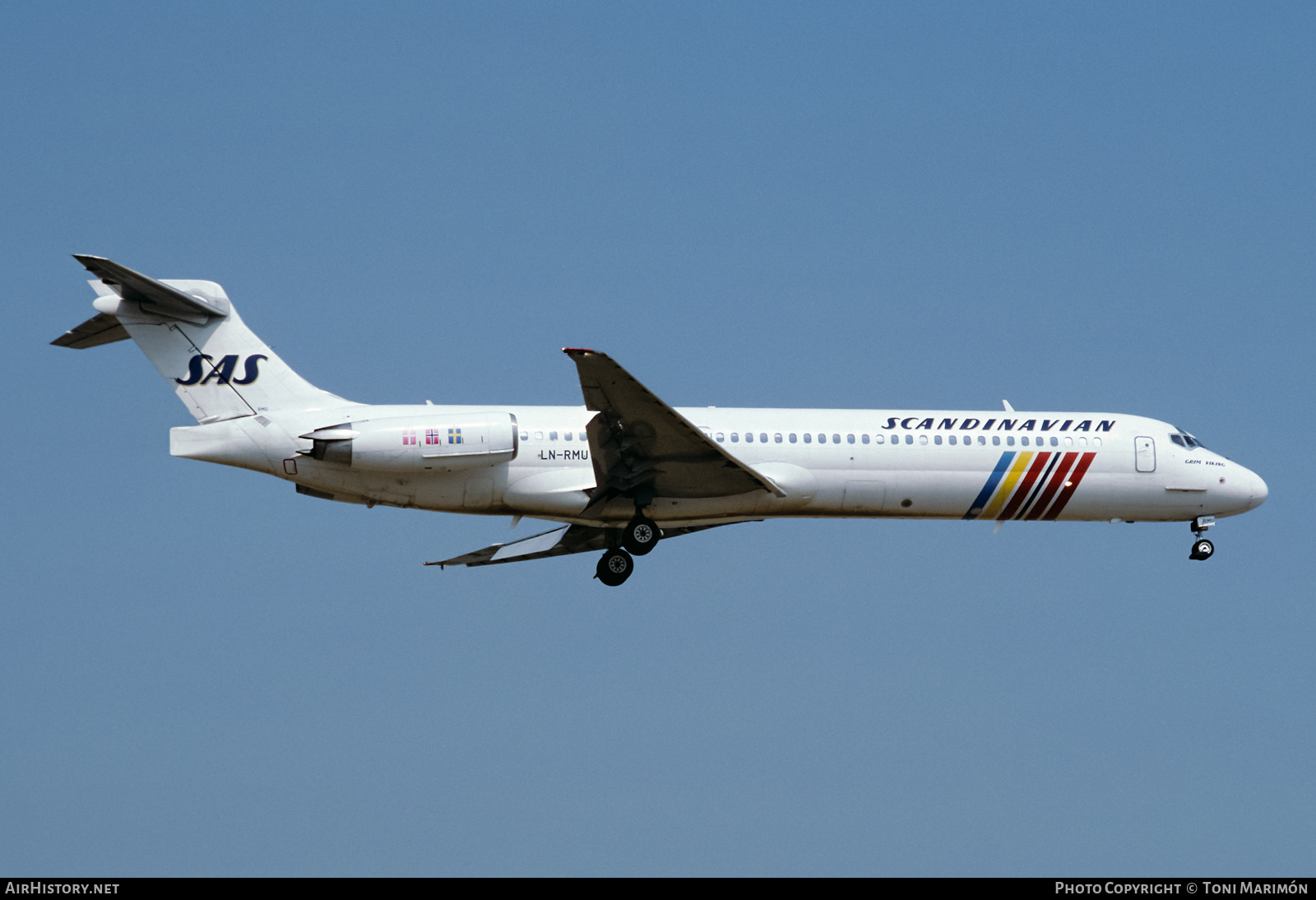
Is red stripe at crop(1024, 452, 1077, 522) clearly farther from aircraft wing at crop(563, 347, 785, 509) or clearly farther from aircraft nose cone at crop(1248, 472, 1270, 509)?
aircraft wing at crop(563, 347, 785, 509)

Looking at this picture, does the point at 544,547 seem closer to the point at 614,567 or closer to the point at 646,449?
the point at 614,567

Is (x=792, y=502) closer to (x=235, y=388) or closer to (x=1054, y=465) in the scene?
(x=1054, y=465)

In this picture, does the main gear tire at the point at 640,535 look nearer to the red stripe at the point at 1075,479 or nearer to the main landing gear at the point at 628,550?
the main landing gear at the point at 628,550

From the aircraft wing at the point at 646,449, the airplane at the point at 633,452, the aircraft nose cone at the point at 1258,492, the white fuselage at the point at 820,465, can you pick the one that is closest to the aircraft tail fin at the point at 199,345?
the airplane at the point at 633,452

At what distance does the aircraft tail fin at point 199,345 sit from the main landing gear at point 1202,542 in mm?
15794

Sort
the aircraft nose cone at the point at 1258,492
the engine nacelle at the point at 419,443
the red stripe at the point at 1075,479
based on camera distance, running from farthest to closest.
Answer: the aircraft nose cone at the point at 1258,492 < the red stripe at the point at 1075,479 < the engine nacelle at the point at 419,443

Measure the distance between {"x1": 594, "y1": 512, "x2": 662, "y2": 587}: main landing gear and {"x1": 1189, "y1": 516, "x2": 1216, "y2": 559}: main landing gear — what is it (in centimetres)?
1007

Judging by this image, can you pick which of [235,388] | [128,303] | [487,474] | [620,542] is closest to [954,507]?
[620,542]

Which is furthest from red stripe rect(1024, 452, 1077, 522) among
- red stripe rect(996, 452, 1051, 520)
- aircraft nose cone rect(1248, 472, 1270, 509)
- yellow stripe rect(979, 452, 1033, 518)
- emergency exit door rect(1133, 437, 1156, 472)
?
aircraft nose cone rect(1248, 472, 1270, 509)

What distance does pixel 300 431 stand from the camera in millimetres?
23000

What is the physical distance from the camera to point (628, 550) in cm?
2478

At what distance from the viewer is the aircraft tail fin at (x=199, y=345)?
22.9m

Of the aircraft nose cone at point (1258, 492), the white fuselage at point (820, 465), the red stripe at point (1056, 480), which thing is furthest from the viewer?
the aircraft nose cone at point (1258, 492)

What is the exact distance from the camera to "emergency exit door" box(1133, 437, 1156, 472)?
26172 mm
